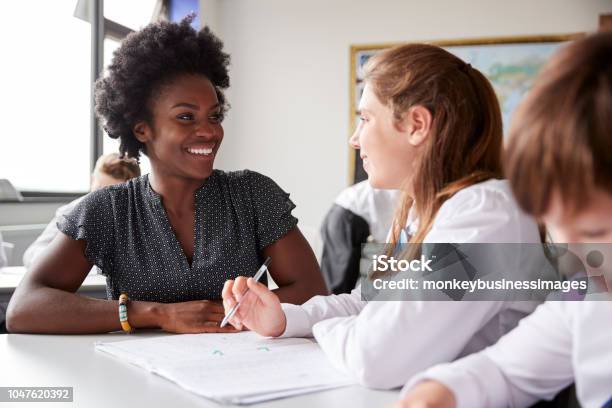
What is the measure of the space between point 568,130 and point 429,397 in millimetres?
335

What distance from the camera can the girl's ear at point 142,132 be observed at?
1.77 m

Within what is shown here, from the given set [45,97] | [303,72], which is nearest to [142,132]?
[45,97]

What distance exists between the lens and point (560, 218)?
2.28 feet

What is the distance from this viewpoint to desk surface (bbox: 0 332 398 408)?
0.86 metres

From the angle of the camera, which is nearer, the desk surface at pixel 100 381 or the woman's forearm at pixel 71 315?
the desk surface at pixel 100 381

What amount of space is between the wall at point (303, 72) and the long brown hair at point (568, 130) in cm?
484

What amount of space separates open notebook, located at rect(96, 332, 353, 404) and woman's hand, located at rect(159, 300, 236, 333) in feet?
0.19

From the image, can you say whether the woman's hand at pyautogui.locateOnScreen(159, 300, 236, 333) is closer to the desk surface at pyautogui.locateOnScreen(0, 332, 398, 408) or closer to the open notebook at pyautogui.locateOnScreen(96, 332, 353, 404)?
the open notebook at pyautogui.locateOnScreen(96, 332, 353, 404)

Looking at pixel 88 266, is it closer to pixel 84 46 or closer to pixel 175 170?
pixel 175 170

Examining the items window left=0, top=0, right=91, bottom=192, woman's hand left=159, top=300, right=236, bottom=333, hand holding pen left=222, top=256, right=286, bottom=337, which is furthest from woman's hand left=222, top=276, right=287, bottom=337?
window left=0, top=0, right=91, bottom=192

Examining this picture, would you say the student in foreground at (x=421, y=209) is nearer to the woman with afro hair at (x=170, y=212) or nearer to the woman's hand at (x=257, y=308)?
the woman's hand at (x=257, y=308)

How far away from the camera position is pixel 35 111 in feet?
14.3

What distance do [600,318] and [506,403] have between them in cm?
16

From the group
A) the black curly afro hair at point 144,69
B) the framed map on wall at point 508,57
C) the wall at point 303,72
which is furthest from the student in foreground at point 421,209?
the wall at point 303,72
